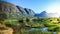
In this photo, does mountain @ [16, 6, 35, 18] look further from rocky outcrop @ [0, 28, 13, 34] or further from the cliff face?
rocky outcrop @ [0, 28, 13, 34]

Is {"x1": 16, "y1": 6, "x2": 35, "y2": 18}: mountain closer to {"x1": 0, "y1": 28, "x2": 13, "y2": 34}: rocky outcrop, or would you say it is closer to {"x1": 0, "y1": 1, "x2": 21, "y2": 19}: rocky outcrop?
{"x1": 0, "y1": 1, "x2": 21, "y2": 19}: rocky outcrop

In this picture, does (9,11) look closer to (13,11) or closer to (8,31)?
(13,11)

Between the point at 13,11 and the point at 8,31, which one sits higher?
the point at 13,11

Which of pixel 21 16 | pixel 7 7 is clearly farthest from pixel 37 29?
pixel 7 7

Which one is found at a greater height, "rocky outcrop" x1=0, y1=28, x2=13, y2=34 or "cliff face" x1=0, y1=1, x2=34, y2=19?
"cliff face" x1=0, y1=1, x2=34, y2=19

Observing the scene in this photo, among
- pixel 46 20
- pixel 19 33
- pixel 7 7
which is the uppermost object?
pixel 7 7

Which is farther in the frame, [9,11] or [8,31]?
[9,11]

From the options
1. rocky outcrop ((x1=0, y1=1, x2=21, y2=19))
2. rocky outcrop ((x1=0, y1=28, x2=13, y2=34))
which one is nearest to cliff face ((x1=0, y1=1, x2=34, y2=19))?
rocky outcrop ((x1=0, y1=1, x2=21, y2=19))

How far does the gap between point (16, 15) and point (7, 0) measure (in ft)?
1.31

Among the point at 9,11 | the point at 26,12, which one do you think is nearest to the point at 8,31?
the point at 9,11

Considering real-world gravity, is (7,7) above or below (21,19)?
above

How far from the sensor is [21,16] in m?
3.47

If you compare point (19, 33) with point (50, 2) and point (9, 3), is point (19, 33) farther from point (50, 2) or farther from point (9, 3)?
point (50, 2)

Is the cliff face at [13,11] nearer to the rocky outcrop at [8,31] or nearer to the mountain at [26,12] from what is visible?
the mountain at [26,12]
